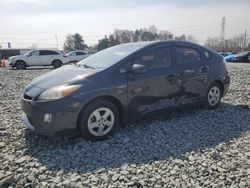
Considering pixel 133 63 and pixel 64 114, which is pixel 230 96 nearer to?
pixel 133 63

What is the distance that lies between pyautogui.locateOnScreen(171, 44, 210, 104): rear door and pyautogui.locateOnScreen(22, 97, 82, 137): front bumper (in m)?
2.14

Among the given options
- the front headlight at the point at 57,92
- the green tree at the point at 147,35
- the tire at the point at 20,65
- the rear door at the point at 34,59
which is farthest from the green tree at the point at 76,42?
the front headlight at the point at 57,92

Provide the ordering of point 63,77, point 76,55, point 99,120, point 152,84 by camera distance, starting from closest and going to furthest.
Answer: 1. point 99,120
2. point 63,77
3. point 152,84
4. point 76,55

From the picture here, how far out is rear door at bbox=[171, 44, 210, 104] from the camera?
5621 millimetres

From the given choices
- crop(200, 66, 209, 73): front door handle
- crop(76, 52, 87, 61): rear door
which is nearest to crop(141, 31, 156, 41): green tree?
crop(76, 52, 87, 61): rear door

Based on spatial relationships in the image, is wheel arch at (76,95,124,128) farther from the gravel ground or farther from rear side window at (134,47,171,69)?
rear side window at (134,47,171,69)

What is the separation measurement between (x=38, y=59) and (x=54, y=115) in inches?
750

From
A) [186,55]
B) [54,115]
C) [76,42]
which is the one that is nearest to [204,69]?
[186,55]

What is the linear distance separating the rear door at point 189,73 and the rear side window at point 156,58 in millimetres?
200

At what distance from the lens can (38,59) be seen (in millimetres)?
22109

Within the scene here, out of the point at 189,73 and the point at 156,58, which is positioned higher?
the point at 156,58

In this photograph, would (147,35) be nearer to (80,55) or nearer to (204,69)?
(80,55)

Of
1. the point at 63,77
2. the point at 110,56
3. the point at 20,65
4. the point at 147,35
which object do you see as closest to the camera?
the point at 63,77

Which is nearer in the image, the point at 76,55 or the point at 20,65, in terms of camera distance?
the point at 20,65
